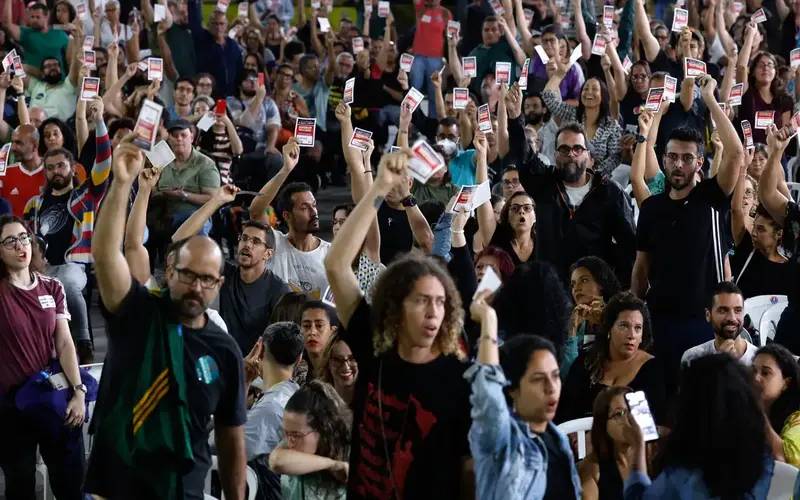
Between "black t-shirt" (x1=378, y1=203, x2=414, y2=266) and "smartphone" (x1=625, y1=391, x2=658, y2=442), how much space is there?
4.04 m

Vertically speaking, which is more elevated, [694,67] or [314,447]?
[694,67]

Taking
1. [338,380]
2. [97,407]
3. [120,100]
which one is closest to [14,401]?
[338,380]

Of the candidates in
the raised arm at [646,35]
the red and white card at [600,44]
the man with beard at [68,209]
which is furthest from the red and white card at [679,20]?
the man with beard at [68,209]

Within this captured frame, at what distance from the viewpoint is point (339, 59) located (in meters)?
13.8

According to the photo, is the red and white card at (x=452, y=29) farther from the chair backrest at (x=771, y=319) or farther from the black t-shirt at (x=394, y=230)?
the chair backrest at (x=771, y=319)

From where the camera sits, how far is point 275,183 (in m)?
7.62

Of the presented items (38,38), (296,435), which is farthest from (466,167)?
(38,38)

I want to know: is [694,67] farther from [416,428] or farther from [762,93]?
[416,428]

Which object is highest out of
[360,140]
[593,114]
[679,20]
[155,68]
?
[679,20]

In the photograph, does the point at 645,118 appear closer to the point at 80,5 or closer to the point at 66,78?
the point at 66,78

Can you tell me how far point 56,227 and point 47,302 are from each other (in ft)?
8.05

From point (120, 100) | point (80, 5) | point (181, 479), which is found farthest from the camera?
point (80, 5)

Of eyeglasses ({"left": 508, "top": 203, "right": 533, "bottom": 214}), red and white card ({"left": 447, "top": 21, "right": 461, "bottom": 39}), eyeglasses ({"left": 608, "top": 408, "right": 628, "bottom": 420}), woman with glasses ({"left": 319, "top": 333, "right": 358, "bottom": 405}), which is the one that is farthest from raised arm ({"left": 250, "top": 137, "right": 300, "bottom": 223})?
red and white card ({"left": 447, "top": 21, "right": 461, "bottom": 39})

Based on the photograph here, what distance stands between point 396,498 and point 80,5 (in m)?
10.6
